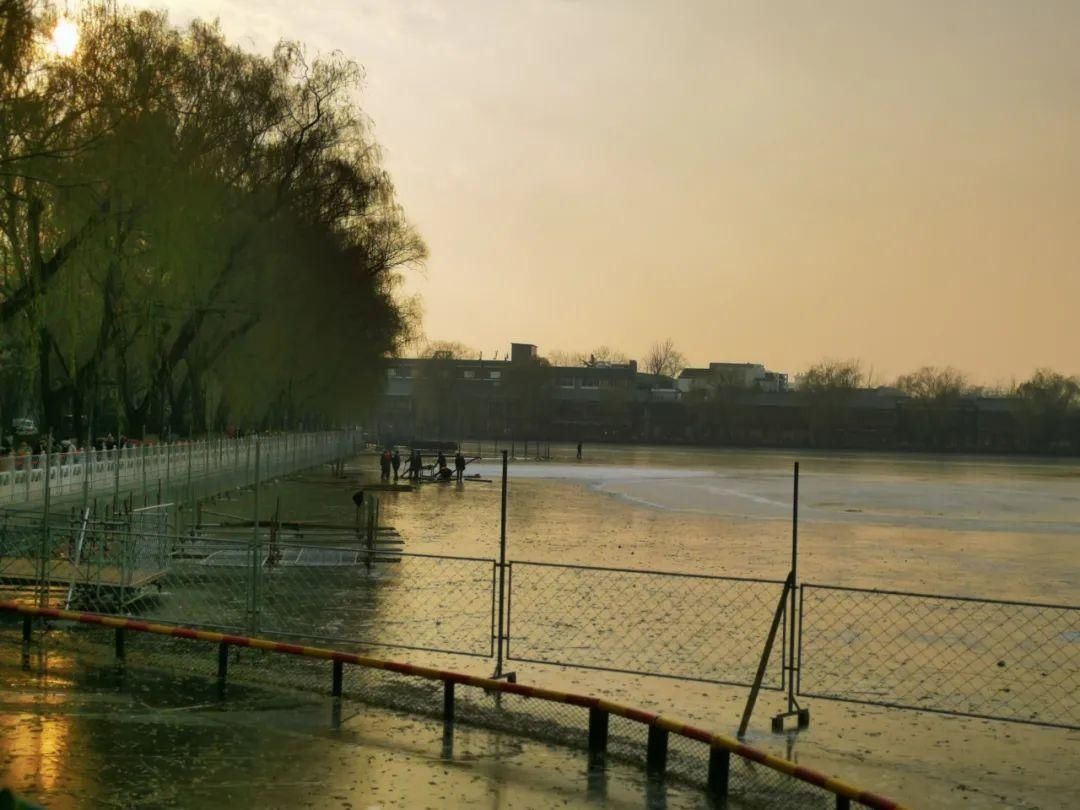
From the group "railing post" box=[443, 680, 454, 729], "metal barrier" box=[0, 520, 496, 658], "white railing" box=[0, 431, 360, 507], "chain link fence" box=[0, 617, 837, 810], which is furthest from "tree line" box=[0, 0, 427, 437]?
"railing post" box=[443, 680, 454, 729]

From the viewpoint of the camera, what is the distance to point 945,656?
16.5 metres

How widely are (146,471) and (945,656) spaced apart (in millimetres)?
25064

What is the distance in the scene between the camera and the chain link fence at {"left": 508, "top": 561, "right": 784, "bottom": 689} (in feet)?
49.9

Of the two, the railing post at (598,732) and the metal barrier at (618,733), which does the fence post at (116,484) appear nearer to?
the metal barrier at (618,733)

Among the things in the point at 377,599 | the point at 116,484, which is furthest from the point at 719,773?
the point at 116,484

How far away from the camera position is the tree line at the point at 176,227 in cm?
2692

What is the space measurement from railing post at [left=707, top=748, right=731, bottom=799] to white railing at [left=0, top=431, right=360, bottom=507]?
25.0ft

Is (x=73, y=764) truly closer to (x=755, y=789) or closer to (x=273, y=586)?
(x=755, y=789)

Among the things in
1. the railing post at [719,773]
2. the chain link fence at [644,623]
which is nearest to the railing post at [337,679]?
the chain link fence at [644,623]

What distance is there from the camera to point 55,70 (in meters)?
25.6

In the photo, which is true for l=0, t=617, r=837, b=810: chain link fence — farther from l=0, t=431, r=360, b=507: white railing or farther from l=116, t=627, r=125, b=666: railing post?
l=0, t=431, r=360, b=507: white railing

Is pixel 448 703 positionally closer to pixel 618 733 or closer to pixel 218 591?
pixel 618 733

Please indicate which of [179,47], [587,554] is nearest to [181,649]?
[587,554]

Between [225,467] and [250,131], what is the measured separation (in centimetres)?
1218
